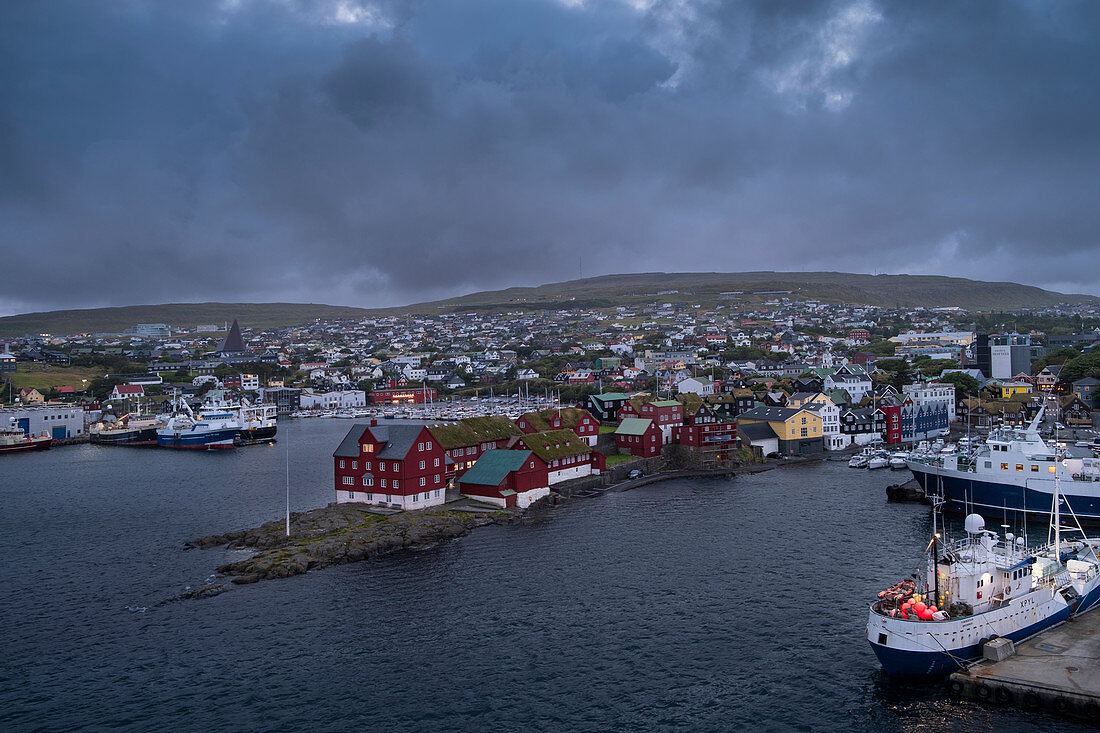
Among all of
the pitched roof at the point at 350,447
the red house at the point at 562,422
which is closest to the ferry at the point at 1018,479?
the red house at the point at 562,422

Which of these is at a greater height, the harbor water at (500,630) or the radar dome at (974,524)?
the radar dome at (974,524)

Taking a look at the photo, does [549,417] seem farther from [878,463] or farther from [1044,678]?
[1044,678]

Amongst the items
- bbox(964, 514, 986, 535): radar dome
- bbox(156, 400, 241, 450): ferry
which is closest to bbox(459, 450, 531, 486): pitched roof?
bbox(964, 514, 986, 535): radar dome

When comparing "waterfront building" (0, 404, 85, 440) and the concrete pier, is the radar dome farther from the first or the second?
"waterfront building" (0, 404, 85, 440)

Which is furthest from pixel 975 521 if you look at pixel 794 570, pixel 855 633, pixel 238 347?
pixel 238 347

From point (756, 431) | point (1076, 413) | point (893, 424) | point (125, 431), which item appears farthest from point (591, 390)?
point (125, 431)

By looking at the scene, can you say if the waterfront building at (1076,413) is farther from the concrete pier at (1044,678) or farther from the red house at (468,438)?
the concrete pier at (1044,678)
